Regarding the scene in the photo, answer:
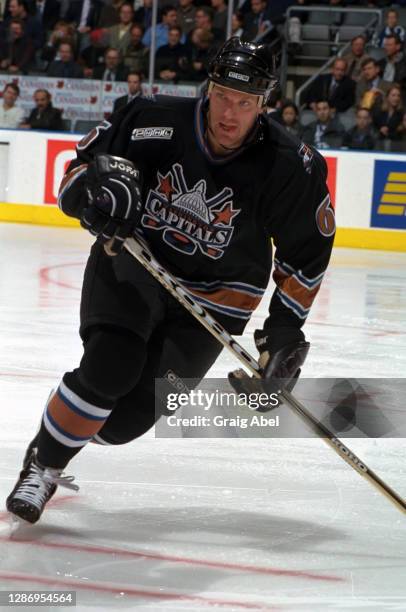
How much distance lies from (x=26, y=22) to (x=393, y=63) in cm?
362

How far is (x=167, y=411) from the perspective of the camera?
255 cm

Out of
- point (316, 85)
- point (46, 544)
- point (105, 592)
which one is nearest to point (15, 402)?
point (46, 544)

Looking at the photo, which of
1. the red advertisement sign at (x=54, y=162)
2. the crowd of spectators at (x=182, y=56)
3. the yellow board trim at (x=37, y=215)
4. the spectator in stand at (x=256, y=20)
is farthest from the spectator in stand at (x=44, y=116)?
the spectator in stand at (x=256, y=20)

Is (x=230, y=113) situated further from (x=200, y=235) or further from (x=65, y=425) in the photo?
(x=65, y=425)

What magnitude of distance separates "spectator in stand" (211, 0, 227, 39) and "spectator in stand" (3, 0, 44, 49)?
5.81 ft

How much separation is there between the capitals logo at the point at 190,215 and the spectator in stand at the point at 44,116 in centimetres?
715

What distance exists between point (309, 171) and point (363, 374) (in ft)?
6.00

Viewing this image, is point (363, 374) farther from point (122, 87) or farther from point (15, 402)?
point (122, 87)

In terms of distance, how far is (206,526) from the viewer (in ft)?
8.16

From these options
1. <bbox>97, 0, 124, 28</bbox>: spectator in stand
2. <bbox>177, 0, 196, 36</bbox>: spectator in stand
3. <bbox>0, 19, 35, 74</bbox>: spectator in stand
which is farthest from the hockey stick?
<bbox>97, 0, 124, 28</bbox>: spectator in stand

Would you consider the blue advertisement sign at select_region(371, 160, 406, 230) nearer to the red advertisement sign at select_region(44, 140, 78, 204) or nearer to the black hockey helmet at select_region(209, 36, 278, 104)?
the red advertisement sign at select_region(44, 140, 78, 204)

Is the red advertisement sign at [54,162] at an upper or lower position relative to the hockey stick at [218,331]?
lower

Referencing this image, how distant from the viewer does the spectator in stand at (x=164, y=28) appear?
10.2m

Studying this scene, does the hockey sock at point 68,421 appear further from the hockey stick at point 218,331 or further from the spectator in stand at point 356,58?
the spectator in stand at point 356,58
